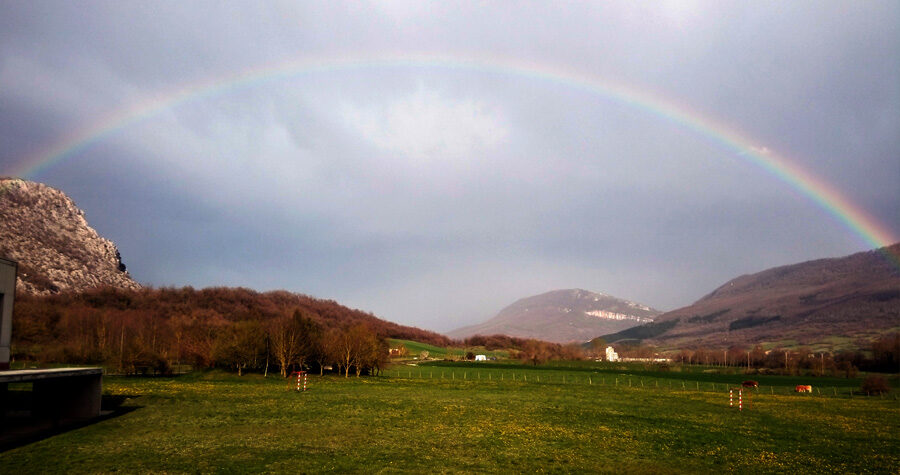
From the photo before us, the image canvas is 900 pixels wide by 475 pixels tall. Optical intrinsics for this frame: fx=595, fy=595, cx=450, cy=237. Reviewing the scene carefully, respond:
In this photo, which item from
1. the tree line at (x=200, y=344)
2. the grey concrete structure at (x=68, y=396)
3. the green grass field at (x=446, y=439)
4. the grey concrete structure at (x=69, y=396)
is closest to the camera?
the green grass field at (x=446, y=439)

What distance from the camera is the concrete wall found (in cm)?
2991

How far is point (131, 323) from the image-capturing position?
123 meters

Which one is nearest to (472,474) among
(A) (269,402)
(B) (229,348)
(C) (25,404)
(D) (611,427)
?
(D) (611,427)

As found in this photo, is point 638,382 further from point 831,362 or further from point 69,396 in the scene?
point 69,396

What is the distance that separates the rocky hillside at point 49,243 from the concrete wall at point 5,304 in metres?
137

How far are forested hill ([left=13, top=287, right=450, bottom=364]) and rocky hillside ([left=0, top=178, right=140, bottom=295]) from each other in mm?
17014

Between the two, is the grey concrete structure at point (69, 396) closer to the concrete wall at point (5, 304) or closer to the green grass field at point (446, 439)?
the green grass field at point (446, 439)

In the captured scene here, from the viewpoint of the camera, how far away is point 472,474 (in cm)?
1781

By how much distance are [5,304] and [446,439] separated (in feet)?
77.9

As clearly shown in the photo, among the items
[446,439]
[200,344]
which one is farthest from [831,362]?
[446,439]

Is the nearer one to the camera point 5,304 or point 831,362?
point 5,304

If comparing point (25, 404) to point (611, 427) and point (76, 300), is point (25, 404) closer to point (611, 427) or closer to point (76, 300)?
point (611, 427)

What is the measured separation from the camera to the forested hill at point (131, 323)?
77.4 m

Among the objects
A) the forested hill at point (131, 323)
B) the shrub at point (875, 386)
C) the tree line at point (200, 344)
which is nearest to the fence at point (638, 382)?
the shrub at point (875, 386)
